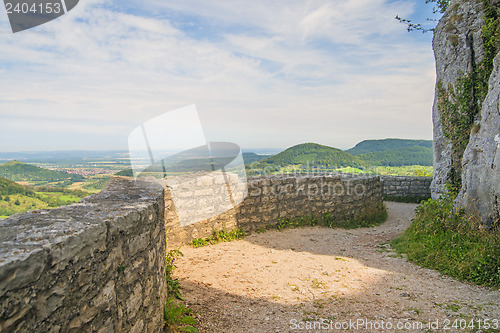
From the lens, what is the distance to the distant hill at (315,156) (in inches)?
525

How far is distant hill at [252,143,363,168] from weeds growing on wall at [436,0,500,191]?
18.1 ft

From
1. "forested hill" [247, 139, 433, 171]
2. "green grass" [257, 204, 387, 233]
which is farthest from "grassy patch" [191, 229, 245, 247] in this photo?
"forested hill" [247, 139, 433, 171]

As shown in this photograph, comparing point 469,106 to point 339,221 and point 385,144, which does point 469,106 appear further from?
point 385,144

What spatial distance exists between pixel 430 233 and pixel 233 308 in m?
4.48

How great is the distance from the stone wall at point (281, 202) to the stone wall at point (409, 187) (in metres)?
4.37

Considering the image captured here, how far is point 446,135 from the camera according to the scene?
8008 mm

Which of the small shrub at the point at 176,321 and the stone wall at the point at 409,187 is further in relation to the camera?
the stone wall at the point at 409,187

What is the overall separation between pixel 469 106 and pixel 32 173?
917 cm

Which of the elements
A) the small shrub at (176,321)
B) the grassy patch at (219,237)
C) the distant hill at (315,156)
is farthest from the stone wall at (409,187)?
the small shrub at (176,321)

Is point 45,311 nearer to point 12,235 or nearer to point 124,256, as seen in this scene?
point 12,235

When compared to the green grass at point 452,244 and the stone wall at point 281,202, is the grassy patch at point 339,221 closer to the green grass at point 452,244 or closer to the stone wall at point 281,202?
the stone wall at point 281,202

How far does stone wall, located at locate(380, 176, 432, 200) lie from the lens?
13359mm

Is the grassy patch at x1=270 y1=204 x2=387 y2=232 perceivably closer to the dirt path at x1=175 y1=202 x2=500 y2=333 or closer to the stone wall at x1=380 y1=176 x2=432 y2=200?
the dirt path at x1=175 y1=202 x2=500 y2=333

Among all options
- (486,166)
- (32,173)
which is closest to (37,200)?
(32,173)
